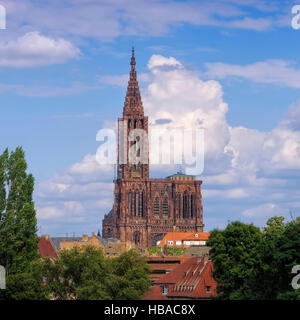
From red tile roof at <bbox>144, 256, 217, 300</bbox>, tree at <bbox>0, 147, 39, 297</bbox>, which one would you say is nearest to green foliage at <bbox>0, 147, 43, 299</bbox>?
tree at <bbox>0, 147, 39, 297</bbox>

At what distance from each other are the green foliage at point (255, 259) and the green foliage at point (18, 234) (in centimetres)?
1915

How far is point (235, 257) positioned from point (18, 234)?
22.4 meters

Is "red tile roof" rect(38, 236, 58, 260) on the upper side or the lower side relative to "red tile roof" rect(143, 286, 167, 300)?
upper

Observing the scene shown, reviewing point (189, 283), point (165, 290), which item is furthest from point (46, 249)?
point (189, 283)

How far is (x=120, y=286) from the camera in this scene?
122 metres

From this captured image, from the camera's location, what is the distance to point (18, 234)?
99.1m

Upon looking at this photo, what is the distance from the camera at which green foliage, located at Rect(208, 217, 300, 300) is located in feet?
282

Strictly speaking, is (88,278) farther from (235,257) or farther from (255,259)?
(255,259)

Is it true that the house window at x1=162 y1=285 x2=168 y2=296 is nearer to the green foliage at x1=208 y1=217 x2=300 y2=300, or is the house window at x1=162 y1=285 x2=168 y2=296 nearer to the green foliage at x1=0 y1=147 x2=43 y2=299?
the green foliage at x1=208 y1=217 x2=300 y2=300

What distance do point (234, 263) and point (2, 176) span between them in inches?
999

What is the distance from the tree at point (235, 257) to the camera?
101m

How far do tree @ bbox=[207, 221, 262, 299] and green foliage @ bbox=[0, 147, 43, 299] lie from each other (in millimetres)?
18835
